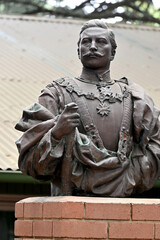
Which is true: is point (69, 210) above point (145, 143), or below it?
below

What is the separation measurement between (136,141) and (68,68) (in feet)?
21.8

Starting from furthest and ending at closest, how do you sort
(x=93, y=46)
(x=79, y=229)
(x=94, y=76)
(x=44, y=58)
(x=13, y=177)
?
(x=44, y=58)
(x=13, y=177)
(x=94, y=76)
(x=93, y=46)
(x=79, y=229)

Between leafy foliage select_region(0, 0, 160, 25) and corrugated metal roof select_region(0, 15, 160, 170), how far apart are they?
3913 millimetres

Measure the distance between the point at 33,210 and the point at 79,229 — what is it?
1.34ft

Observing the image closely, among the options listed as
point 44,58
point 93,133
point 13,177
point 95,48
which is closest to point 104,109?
point 93,133

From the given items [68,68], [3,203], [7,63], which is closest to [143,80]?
[68,68]

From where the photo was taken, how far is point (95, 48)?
18.3 ft

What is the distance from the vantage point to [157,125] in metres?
5.65

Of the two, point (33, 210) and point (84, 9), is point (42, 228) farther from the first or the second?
point (84, 9)

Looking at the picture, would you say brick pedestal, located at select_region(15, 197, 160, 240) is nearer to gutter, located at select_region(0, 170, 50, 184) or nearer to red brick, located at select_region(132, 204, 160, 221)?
red brick, located at select_region(132, 204, 160, 221)

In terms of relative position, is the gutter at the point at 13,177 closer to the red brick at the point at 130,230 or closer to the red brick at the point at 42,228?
the red brick at the point at 42,228

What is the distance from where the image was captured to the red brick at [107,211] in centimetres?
511

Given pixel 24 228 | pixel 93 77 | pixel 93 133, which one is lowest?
pixel 24 228

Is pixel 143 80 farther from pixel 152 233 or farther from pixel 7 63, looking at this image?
pixel 152 233
